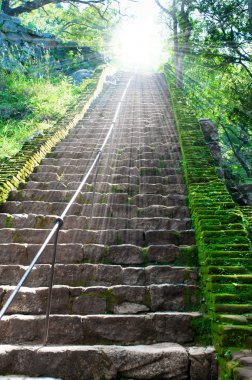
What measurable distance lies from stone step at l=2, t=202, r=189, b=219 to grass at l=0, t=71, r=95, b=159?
143 inches

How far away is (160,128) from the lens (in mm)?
8656

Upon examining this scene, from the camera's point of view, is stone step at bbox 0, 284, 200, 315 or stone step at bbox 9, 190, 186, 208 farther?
stone step at bbox 9, 190, 186, 208

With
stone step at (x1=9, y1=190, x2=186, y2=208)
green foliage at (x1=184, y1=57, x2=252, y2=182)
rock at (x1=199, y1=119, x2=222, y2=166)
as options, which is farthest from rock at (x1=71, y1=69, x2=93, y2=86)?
stone step at (x1=9, y1=190, x2=186, y2=208)

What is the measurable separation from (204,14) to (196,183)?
9.59m

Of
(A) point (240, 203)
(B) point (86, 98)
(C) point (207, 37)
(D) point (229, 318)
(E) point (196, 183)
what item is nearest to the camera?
(D) point (229, 318)

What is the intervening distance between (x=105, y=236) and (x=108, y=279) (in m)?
0.77

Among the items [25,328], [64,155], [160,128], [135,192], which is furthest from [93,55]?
[25,328]

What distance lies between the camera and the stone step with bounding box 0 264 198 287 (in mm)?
3498

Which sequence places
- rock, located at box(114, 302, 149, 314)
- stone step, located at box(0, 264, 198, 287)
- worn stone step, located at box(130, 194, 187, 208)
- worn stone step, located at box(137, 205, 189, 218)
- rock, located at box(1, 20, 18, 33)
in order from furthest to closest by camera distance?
1. rock, located at box(1, 20, 18, 33)
2. worn stone step, located at box(130, 194, 187, 208)
3. worn stone step, located at box(137, 205, 189, 218)
4. stone step, located at box(0, 264, 198, 287)
5. rock, located at box(114, 302, 149, 314)

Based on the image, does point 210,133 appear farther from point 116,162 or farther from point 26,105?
point 26,105

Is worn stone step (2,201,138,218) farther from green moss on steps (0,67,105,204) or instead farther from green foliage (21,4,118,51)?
green foliage (21,4,118,51)

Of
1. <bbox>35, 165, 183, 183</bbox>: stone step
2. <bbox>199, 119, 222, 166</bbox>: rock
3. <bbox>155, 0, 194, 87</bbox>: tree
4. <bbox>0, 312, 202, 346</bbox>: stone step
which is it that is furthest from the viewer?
<bbox>155, 0, 194, 87</bbox>: tree

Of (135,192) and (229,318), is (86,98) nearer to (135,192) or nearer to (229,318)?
(135,192)

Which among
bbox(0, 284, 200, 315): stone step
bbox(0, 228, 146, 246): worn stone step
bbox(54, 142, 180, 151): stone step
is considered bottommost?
bbox(0, 284, 200, 315): stone step
